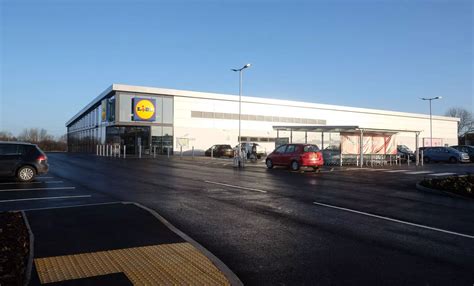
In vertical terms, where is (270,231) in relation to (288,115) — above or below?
below

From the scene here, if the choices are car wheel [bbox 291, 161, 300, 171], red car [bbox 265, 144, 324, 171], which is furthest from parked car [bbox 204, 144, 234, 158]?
car wheel [bbox 291, 161, 300, 171]

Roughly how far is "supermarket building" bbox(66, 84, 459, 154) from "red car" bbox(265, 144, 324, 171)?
10788mm

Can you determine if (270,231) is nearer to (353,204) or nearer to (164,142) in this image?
(353,204)

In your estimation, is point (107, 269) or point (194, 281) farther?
point (107, 269)

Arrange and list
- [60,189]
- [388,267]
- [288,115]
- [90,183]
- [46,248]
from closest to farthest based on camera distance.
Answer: [388,267] → [46,248] → [60,189] → [90,183] → [288,115]

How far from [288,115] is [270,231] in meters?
53.3

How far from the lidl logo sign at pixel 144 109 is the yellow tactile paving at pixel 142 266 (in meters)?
41.8

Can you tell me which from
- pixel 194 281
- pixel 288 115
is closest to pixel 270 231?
pixel 194 281

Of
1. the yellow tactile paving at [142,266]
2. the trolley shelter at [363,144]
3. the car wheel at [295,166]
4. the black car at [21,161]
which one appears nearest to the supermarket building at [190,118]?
the trolley shelter at [363,144]

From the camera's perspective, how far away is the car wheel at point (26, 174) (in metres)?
14.7

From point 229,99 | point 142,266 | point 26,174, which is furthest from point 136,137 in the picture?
point 142,266

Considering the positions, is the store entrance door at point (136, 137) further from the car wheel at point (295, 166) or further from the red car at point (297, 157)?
the car wheel at point (295, 166)

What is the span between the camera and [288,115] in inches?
2343

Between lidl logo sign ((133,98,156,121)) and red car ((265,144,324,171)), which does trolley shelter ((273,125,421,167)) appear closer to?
red car ((265,144,324,171))
